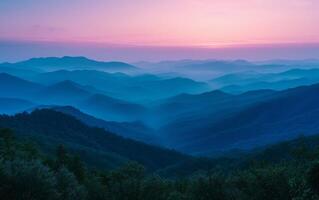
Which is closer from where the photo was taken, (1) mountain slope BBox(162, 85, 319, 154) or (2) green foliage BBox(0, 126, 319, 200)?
(2) green foliage BBox(0, 126, 319, 200)

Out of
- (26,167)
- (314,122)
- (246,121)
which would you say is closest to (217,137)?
(246,121)

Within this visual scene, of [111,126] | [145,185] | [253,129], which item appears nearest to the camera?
[145,185]

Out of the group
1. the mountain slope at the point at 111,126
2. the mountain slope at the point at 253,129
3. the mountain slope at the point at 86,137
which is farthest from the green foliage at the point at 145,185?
the mountain slope at the point at 111,126

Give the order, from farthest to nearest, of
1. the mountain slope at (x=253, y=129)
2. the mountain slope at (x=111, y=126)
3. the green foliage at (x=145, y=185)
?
the mountain slope at (x=111, y=126), the mountain slope at (x=253, y=129), the green foliage at (x=145, y=185)

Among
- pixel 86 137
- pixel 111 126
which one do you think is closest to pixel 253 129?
pixel 111 126

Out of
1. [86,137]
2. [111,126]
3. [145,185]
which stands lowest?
[111,126]

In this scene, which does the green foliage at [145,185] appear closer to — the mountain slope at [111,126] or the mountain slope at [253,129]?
the mountain slope at [253,129]

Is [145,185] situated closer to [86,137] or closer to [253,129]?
[86,137]

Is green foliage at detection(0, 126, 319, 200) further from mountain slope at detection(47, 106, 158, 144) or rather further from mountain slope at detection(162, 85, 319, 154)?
mountain slope at detection(47, 106, 158, 144)

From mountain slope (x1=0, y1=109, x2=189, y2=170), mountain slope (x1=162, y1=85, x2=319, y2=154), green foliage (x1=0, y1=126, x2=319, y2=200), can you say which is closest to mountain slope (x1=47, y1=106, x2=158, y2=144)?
mountain slope (x1=162, y1=85, x2=319, y2=154)

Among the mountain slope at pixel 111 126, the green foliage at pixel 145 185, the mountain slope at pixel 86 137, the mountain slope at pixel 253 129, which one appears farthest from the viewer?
the mountain slope at pixel 111 126

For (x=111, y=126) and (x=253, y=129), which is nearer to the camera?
(x=253, y=129)
